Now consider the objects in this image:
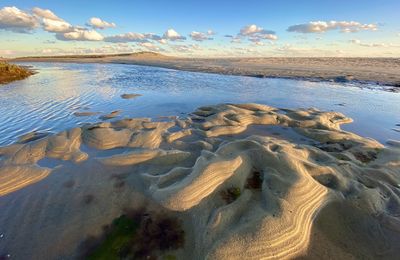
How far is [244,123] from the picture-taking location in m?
9.41

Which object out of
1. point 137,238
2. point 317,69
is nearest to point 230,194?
point 137,238

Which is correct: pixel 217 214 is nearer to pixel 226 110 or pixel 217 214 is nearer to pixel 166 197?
pixel 166 197

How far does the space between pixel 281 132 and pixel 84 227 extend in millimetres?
6733

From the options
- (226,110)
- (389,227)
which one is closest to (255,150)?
(389,227)

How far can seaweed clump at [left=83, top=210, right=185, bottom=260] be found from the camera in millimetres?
3625

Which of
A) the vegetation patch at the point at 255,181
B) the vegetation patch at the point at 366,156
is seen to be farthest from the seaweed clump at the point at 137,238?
the vegetation patch at the point at 366,156

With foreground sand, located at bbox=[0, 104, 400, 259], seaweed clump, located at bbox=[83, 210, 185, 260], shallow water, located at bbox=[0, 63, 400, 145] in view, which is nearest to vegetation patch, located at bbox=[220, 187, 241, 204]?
foreground sand, located at bbox=[0, 104, 400, 259]

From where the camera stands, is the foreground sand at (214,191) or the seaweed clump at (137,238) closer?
the seaweed clump at (137,238)

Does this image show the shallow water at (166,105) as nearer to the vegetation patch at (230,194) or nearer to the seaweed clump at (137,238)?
the seaweed clump at (137,238)

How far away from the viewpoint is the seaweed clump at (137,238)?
362 centimetres

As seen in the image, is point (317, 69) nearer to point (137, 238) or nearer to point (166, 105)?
point (166, 105)

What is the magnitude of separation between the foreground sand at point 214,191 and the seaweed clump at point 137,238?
0.58ft

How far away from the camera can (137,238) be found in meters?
3.87

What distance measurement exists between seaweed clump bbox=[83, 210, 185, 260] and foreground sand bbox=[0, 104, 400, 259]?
0.18 metres
